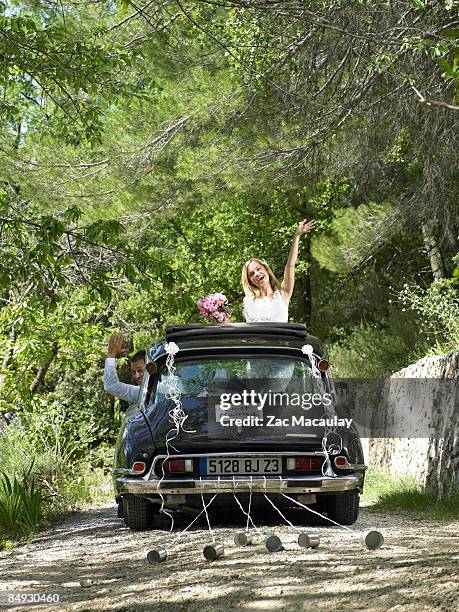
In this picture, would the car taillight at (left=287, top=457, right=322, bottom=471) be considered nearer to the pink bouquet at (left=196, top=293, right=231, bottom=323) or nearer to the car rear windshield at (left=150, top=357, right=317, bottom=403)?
the car rear windshield at (left=150, top=357, right=317, bottom=403)

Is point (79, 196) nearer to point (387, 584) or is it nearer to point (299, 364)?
point (299, 364)

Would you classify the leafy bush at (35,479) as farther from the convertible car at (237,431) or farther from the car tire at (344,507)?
the car tire at (344,507)

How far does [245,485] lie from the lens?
8.19 m

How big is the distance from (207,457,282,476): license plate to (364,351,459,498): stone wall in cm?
316

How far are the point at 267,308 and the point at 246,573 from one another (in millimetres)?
4135

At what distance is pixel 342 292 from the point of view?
27391mm

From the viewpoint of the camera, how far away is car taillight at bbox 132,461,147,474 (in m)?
8.41

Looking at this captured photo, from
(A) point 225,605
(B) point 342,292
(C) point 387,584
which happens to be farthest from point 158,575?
(B) point 342,292

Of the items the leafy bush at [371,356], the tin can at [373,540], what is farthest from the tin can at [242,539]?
the leafy bush at [371,356]

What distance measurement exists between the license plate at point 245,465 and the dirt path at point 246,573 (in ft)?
1.50

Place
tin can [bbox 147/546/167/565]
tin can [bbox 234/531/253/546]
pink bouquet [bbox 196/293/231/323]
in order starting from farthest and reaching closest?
pink bouquet [bbox 196/293/231/323] < tin can [bbox 234/531/253/546] < tin can [bbox 147/546/167/565]

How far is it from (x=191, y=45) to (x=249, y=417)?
1054 centimetres

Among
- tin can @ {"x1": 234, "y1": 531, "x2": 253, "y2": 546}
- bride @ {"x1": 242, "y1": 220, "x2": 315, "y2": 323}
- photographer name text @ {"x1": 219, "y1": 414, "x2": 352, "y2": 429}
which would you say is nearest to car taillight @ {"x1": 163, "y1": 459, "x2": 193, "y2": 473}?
photographer name text @ {"x1": 219, "y1": 414, "x2": 352, "y2": 429}

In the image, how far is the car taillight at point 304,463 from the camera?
8.30 metres
